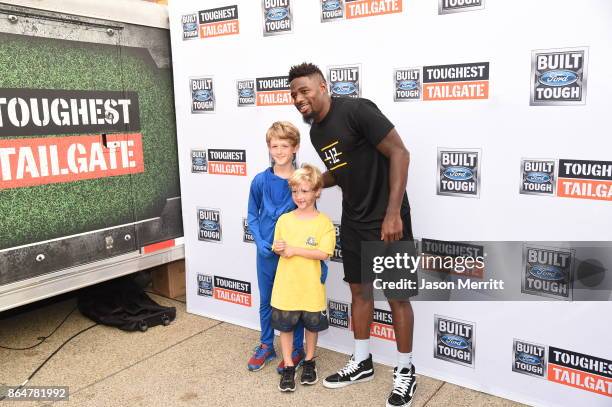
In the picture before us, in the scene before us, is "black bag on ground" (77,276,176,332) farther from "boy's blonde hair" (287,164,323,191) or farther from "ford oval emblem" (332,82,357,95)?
"ford oval emblem" (332,82,357,95)

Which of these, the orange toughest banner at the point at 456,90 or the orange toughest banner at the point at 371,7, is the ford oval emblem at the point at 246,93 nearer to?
the orange toughest banner at the point at 371,7

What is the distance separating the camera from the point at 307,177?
2832 millimetres

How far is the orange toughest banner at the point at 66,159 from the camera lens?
3279 millimetres

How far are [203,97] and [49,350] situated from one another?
→ 211 centimetres

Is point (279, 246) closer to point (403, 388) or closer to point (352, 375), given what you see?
point (352, 375)

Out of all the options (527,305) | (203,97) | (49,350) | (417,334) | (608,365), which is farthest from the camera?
(203,97)

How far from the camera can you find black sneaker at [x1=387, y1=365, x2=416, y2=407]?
9.29 feet

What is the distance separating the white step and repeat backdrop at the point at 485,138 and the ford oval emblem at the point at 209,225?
25.3 inches

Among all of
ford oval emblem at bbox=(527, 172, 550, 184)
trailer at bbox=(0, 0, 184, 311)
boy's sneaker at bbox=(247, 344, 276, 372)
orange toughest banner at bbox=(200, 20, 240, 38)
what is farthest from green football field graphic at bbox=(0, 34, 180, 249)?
ford oval emblem at bbox=(527, 172, 550, 184)

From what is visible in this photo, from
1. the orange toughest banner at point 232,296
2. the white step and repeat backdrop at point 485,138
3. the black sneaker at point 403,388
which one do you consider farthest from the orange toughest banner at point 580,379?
the orange toughest banner at point 232,296

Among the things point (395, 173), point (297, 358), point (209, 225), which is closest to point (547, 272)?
point (395, 173)

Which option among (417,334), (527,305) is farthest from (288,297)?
(527,305)

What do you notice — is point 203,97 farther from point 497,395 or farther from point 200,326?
point 497,395

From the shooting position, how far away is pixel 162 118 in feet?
13.8
